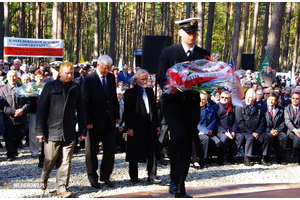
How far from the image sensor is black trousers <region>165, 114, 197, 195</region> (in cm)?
444

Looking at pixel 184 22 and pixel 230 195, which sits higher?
pixel 184 22

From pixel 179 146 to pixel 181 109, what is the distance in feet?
1.52

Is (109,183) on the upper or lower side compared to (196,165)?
upper

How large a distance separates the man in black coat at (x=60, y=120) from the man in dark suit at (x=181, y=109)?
1.62 meters

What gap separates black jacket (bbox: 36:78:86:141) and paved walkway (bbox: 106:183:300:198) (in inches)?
49.5

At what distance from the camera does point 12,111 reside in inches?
316

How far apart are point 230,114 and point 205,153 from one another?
1.28 m

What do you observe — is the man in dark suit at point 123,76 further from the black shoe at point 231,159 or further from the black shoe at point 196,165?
the black shoe at point 196,165

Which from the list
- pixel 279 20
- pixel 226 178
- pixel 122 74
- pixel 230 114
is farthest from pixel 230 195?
pixel 122 74

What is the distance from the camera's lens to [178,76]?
4.19 m

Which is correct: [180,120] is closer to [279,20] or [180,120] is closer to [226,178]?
[226,178]

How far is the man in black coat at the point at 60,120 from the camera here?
5.39 metres

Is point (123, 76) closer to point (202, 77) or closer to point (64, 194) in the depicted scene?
point (64, 194)

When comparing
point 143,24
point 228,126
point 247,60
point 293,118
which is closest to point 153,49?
point 228,126
